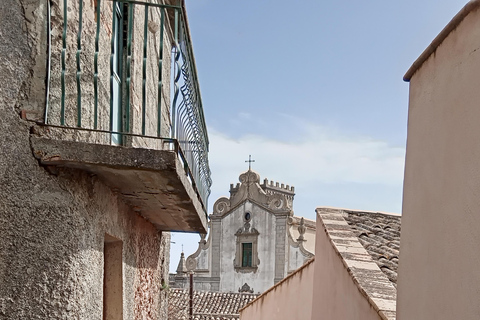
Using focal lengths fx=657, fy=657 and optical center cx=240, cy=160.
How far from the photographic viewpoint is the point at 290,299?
860cm

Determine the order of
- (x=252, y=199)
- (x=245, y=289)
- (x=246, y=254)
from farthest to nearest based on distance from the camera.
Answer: (x=252, y=199), (x=246, y=254), (x=245, y=289)

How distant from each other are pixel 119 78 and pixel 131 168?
73.1 inches

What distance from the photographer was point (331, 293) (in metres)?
5.94

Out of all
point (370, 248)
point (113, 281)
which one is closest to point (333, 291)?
point (370, 248)

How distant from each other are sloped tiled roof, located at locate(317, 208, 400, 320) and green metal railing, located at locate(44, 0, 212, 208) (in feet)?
4.35

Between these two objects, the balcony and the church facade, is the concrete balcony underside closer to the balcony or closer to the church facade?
the balcony

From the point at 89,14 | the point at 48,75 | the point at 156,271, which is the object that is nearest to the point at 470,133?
the point at 48,75

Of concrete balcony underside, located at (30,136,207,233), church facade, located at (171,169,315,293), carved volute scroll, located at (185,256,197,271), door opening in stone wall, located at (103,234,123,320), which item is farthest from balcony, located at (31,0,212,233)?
carved volute scroll, located at (185,256,197,271)

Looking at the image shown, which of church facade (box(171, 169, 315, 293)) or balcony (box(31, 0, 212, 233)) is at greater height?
balcony (box(31, 0, 212, 233))

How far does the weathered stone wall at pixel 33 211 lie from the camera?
9.75 feet

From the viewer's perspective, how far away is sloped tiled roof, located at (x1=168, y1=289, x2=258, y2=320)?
21828 mm

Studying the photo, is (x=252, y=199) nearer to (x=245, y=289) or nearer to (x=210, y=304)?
(x=245, y=289)

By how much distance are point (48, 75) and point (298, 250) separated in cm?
3174

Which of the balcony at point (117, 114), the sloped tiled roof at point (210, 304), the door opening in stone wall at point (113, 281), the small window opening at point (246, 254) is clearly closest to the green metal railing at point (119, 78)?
the balcony at point (117, 114)
